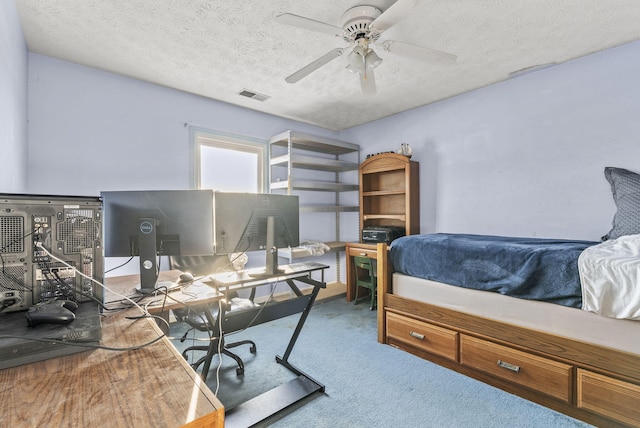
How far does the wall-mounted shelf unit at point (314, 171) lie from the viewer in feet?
12.3

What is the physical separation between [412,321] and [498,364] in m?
0.64

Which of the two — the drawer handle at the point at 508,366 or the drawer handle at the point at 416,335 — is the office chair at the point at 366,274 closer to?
the drawer handle at the point at 416,335

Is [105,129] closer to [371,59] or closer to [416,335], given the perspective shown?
[371,59]

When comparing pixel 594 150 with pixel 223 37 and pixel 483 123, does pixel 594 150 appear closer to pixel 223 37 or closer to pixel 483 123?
pixel 483 123

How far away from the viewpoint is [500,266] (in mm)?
1979

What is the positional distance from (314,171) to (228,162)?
4.42 feet

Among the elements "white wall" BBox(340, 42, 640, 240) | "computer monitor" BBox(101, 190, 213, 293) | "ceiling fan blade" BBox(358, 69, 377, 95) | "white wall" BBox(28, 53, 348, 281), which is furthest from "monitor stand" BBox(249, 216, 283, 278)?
"white wall" BBox(340, 42, 640, 240)

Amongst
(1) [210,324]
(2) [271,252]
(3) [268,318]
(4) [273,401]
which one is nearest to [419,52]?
(2) [271,252]

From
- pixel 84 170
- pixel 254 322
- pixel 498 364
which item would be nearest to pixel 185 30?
pixel 84 170

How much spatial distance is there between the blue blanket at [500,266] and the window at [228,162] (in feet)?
7.21

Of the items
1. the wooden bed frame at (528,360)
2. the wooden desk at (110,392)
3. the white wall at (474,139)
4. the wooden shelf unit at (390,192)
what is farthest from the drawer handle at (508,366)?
the wooden desk at (110,392)

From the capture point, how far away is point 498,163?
10.1ft

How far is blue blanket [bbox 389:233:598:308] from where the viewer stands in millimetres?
1729

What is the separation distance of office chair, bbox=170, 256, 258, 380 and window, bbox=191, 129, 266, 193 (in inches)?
43.0
